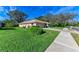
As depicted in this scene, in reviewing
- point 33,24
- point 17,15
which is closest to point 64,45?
point 33,24

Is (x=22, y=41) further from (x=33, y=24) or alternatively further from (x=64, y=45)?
(x=64, y=45)

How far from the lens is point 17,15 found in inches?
94.6

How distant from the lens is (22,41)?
7.68 ft

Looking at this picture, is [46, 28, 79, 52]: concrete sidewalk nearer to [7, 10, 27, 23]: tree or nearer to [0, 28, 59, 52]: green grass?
[0, 28, 59, 52]: green grass

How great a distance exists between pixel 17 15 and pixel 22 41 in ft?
1.20

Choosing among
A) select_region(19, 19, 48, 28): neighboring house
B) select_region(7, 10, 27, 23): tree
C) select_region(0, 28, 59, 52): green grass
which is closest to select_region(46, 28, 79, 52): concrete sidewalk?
select_region(0, 28, 59, 52): green grass

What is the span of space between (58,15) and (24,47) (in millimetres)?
633

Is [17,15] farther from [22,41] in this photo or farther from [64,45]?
[64,45]

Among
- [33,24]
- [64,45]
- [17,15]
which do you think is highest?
[17,15]

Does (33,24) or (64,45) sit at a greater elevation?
(33,24)

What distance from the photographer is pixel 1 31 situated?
232cm

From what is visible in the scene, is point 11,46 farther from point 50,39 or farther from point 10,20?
point 50,39
